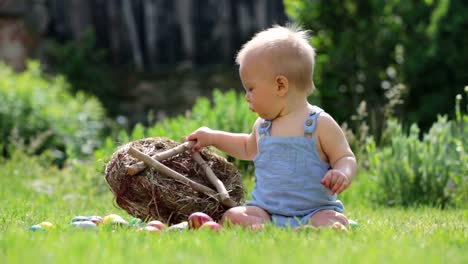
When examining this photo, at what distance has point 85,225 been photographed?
3924 millimetres

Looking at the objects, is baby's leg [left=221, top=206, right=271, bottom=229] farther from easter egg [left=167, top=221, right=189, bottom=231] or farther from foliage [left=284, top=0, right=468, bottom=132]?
foliage [left=284, top=0, right=468, bottom=132]

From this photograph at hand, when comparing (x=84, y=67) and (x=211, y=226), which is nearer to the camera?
(x=211, y=226)

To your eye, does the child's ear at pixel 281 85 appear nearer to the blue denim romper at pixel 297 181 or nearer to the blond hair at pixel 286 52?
the blond hair at pixel 286 52

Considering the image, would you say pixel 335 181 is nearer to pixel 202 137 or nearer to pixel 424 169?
pixel 202 137

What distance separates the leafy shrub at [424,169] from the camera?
6180mm

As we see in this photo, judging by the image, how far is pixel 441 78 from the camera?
9344mm

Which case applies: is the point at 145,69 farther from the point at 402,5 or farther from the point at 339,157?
the point at 339,157

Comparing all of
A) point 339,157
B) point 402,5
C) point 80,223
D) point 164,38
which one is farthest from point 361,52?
point 80,223

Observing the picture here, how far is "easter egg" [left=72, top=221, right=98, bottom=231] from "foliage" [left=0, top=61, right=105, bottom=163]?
15.1 feet

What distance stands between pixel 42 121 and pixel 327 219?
577 centimetres

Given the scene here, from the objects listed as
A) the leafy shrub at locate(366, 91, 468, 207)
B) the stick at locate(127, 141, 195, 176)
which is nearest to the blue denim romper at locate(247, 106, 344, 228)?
the stick at locate(127, 141, 195, 176)

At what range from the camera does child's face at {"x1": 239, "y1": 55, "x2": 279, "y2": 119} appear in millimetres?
4289

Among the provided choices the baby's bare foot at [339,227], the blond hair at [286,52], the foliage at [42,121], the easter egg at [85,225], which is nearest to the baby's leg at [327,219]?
Answer: the baby's bare foot at [339,227]

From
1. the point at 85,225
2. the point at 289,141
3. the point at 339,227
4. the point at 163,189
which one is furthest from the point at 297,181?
the point at 85,225
